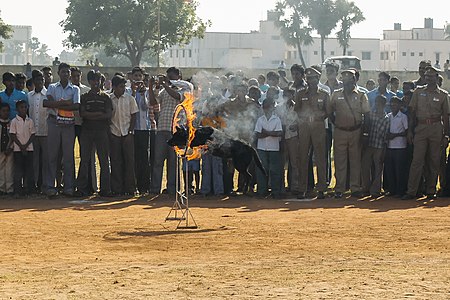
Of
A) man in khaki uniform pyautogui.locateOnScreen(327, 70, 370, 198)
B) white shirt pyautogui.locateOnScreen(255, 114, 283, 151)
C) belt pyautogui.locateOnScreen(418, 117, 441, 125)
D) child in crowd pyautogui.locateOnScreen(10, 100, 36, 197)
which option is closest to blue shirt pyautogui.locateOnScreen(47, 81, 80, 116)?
child in crowd pyautogui.locateOnScreen(10, 100, 36, 197)

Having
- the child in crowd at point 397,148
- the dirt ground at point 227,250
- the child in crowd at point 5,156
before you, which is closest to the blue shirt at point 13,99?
the child in crowd at point 5,156

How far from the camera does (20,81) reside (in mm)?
18875

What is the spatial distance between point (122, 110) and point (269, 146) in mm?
2918

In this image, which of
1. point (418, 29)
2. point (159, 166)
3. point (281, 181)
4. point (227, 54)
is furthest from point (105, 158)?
point (418, 29)

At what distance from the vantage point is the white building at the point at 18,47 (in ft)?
632

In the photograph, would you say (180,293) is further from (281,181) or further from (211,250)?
(281,181)

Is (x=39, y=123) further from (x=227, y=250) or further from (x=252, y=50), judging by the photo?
(x=252, y=50)

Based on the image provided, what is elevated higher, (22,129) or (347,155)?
(22,129)

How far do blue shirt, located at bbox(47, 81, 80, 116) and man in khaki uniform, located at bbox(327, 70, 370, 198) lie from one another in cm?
481

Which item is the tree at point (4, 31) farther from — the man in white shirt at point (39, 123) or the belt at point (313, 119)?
the belt at point (313, 119)

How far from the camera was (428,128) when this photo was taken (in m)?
18.8

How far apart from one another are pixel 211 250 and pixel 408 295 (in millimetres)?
3609

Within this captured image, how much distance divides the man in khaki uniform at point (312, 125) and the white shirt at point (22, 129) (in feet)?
16.7

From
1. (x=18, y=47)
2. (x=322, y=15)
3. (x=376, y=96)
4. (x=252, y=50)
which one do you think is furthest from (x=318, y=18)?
(x=18, y=47)
